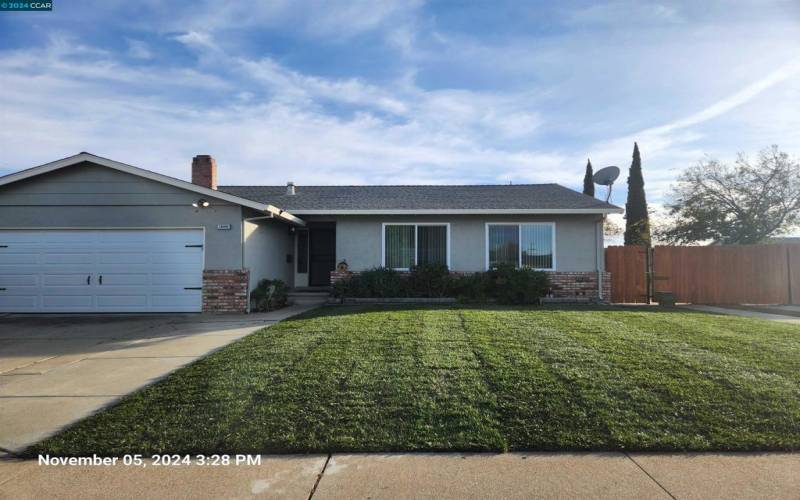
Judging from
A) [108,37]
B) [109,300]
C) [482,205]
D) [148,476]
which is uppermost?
[108,37]

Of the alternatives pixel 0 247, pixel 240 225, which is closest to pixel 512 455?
pixel 240 225

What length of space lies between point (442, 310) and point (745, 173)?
2010 cm

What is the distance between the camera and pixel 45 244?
10.6 metres

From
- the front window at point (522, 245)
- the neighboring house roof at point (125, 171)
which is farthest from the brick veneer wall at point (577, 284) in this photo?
the neighboring house roof at point (125, 171)

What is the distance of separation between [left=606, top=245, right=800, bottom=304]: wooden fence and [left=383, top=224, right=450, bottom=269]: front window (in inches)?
199

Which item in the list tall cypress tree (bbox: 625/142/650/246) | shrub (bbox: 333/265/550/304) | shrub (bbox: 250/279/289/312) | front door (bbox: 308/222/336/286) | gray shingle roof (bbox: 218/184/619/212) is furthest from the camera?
tall cypress tree (bbox: 625/142/650/246)

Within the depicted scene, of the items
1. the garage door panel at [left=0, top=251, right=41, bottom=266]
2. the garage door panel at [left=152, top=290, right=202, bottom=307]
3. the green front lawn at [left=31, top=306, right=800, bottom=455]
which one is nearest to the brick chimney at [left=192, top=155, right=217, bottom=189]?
the garage door panel at [left=152, top=290, right=202, bottom=307]

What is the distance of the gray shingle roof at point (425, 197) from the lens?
40.8ft

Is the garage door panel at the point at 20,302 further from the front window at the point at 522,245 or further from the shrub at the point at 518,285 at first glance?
the front window at the point at 522,245

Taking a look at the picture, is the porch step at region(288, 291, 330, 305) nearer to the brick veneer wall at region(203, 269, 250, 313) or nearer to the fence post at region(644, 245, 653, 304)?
the brick veneer wall at region(203, 269, 250, 313)

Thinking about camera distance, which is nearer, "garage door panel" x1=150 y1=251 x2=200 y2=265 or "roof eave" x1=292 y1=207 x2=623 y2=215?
"garage door panel" x1=150 y1=251 x2=200 y2=265

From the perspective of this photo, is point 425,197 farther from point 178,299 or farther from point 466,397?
point 466,397

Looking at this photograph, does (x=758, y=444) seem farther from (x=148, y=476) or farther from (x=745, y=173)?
(x=745, y=173)

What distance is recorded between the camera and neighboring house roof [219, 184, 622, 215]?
39.9ft
